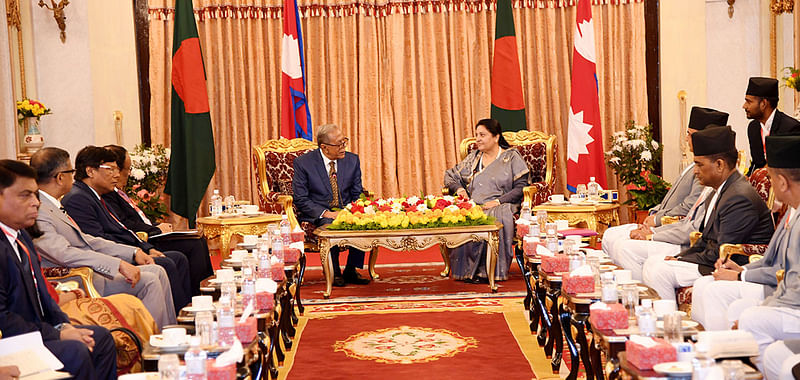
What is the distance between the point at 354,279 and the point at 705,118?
3.40 m

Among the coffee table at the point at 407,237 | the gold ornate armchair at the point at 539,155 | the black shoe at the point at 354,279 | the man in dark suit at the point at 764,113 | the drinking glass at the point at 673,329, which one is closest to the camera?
the drinking glass at the point at 673,329

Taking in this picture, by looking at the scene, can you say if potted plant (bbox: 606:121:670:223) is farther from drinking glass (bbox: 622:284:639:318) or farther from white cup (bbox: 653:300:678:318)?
white cup (bbox: 653:300:678:318)

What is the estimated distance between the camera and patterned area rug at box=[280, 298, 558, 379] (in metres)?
4.91

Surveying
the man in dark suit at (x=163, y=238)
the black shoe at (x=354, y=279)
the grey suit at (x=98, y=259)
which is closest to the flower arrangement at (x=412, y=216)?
the black shoe at (x=354, y=279)

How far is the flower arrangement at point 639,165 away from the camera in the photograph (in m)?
9.41

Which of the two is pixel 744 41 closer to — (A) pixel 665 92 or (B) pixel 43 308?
(A) pixel 665 92

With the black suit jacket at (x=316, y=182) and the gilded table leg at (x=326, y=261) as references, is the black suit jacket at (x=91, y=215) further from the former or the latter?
the black suit jacket at (x=316, y=182)

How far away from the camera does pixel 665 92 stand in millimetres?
10102

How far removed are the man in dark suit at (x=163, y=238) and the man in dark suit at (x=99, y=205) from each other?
292 millimetres

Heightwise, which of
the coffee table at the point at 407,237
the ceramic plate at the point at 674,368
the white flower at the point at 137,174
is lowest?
the coffee table at the point at 407,237

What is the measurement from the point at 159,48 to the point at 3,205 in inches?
265

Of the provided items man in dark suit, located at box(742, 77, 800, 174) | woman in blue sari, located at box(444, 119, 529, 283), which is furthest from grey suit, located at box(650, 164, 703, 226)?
woman in blue sari, located at box(444, 119, 529, 283)

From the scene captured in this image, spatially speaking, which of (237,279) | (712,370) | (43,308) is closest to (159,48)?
(237,279)

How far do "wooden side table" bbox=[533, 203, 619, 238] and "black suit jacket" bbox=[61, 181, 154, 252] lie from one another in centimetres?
370
